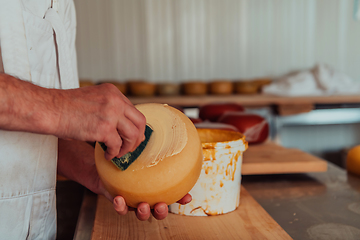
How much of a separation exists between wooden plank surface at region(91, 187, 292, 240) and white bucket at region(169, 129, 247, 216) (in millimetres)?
18

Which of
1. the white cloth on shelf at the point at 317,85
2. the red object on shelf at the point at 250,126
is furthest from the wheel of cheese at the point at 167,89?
the red object on shelf at the point at 250,126

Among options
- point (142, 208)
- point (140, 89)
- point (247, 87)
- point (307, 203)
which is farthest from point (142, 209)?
point (247, 87)

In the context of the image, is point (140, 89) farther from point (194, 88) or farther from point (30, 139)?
point (30, 139)

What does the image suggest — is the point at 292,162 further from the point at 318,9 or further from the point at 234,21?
the point at 318,9

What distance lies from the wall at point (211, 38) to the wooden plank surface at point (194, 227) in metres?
2.68

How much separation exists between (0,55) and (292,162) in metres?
0.86

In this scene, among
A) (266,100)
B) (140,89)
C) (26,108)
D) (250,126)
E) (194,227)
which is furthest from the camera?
(140,89)

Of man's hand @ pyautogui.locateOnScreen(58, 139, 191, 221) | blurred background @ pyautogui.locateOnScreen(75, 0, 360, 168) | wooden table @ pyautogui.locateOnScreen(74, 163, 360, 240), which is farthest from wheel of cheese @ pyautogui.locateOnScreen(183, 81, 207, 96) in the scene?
man's hand @ pyautogui.locateOnScreen(58, 139, 191, 221)

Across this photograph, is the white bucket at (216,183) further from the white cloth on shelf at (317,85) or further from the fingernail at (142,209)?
the white cloth on shelf at (317,85)

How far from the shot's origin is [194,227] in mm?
706

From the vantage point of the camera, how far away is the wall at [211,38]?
3.27 m

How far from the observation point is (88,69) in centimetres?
328

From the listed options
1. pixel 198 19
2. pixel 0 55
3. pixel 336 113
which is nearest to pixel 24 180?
pixel 0 55

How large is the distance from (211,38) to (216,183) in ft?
9.27
